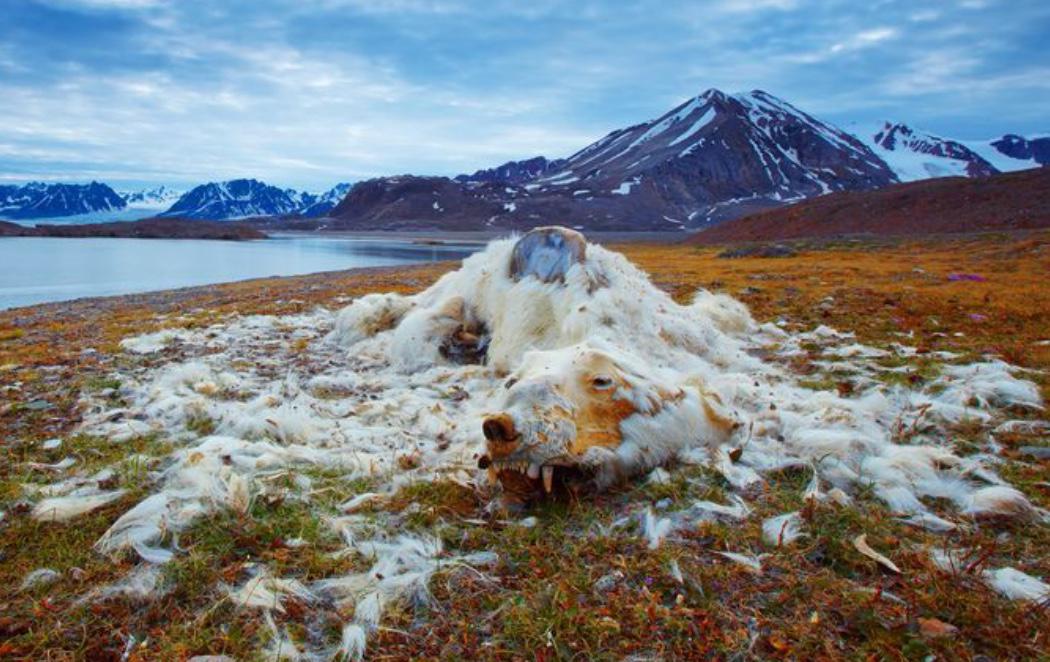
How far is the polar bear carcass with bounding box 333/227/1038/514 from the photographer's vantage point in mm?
4055

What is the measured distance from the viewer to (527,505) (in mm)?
3975

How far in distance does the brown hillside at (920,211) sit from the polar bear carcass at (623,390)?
47.8 metres

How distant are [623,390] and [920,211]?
61.3 m

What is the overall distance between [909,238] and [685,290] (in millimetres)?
34459

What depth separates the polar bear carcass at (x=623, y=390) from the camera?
4.05 metres

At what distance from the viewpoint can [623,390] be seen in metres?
4.64

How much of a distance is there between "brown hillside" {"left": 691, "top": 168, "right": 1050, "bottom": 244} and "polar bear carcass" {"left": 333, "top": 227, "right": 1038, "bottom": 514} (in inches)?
1884

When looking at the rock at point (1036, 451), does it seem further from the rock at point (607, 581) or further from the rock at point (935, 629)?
the rock at point (607, 581)

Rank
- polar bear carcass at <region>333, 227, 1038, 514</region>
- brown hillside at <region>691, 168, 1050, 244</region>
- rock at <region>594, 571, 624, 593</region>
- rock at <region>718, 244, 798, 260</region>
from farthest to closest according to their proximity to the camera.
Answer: brown hillside at <region>691, 168, 1050, 244</region> → rock at <region>718, 244, 798, 260</region> → polar bear carcass at <region>333, 227, 1038, 514</region> → rock at <region>594, 571, 624, 593</region>

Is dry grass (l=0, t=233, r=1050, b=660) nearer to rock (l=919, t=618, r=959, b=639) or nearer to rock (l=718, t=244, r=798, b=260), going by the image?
rock (l=919, t=618, r=959, b=639)

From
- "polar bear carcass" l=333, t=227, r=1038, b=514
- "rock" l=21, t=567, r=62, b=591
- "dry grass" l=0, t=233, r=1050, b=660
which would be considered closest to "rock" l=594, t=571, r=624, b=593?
"dry grass" l=0, t=233, r=1050, b=660

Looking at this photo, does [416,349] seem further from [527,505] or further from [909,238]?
[909,238]

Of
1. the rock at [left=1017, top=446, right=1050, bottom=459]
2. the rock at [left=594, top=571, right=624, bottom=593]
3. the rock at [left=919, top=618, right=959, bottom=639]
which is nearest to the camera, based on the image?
the rock at [left=919, top=618, right=959, bottom=639]

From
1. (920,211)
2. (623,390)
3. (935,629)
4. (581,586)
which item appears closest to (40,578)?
(581,586)
